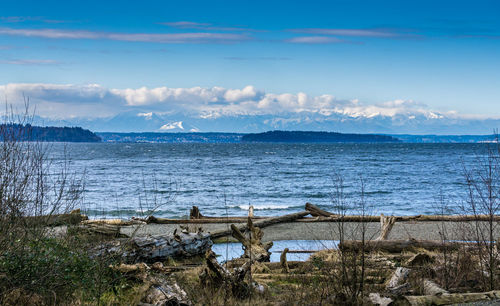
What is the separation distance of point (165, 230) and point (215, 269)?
12682 millimetres

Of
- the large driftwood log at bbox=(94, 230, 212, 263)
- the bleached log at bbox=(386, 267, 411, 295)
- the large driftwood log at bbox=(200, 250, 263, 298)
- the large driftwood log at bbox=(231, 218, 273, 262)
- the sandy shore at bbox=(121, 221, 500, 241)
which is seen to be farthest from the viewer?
the sandy shore at bbox=(121, 221, 500, 241)

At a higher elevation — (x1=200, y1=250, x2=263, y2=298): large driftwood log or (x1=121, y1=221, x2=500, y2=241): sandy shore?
(x1=200, y1=250, x2=263, y2=298): large driftwood log

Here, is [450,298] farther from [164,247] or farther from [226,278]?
[164,247]

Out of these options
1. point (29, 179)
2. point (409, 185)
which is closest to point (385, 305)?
point (29, 179)

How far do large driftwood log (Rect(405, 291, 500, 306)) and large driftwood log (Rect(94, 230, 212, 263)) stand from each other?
647cm

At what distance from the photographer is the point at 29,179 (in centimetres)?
888

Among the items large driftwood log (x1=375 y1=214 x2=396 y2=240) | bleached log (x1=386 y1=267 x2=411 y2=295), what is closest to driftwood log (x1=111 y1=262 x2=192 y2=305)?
bleached log (x1=386 y1=267 x2=411 y2=295)

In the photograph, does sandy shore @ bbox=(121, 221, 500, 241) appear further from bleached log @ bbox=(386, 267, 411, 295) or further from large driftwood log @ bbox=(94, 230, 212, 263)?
bleached log @ bbox=(386, 267, 411, 295)

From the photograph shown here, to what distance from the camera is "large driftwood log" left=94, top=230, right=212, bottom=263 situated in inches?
492

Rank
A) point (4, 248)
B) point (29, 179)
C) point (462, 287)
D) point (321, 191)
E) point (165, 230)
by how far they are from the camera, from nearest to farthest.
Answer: point (4, 248)
point (29, 179)
point (462, 287)
point (165, 230)
point (321, 191)

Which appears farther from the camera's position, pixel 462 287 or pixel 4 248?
pixel 462 287

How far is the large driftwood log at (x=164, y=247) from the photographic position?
41.0ft

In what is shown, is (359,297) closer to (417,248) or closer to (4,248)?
(4,248)

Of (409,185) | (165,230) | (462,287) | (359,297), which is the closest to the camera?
(359,297)
